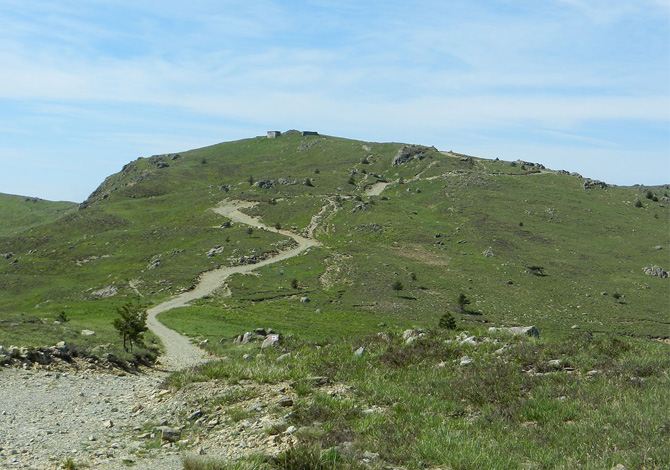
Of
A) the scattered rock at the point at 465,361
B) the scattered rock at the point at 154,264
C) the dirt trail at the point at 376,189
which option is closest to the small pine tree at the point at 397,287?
the scattered rock at the point at 154,264

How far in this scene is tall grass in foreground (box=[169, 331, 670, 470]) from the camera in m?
9.54

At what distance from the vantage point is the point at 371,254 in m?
94.5

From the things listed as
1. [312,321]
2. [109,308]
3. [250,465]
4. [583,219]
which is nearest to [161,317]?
[109,308]

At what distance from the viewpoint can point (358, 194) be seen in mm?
148375

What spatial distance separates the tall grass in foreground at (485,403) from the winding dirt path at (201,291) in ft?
38.1

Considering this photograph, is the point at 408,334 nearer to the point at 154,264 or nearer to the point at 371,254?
the point at 371,254

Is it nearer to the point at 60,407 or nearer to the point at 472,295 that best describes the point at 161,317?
the point at 60,407

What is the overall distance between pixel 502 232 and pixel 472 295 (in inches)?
1603

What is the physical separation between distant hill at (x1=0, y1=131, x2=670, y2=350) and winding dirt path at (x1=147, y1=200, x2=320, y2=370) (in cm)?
262

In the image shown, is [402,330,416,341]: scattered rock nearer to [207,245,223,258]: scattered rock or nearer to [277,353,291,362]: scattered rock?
[277,353,291,362]: scattered rock

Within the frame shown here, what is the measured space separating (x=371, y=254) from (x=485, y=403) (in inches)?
3226

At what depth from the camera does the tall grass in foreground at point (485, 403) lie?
9539 mm

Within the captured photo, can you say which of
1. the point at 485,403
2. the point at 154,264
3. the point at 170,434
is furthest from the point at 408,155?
the point at 170,434

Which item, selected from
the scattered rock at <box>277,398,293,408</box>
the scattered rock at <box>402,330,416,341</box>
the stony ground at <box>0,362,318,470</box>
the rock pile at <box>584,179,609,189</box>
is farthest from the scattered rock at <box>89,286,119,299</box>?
the rock pile at <box>584,179,609,189</box>
